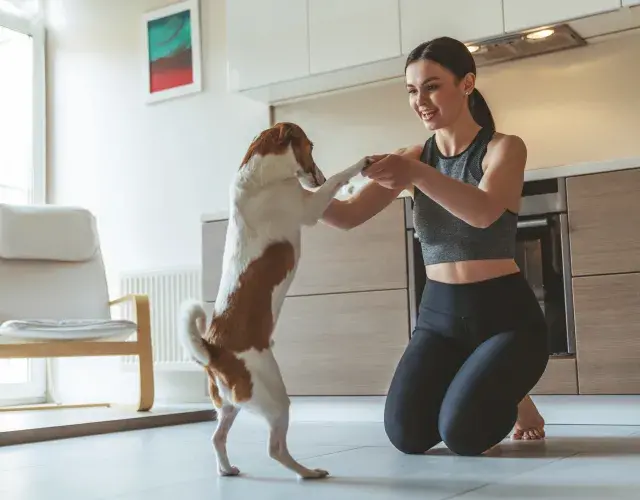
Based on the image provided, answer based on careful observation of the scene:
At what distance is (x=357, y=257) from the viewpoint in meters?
3.15

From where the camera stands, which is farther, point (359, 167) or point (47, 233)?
point (47, 233)

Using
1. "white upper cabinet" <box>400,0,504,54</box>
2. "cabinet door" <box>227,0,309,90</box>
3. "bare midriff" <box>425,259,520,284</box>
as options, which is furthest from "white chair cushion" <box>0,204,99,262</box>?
"bare midriff" <box>425,259,520,284</box>

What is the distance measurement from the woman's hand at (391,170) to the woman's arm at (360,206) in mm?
224

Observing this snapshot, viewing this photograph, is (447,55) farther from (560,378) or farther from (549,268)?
(560,378)

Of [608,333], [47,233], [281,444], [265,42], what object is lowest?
[281,444]

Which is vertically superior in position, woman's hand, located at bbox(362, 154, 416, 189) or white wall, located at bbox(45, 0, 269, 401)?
white wall, located at bbox(45, 0, 269, 401)

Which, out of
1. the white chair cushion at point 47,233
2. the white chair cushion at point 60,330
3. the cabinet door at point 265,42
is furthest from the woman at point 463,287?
the white chair cushion at point 47,233

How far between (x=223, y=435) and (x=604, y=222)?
1.61m

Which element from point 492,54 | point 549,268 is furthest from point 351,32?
point 549,268

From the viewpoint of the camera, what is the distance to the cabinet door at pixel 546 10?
293cm

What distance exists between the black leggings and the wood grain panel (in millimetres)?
675

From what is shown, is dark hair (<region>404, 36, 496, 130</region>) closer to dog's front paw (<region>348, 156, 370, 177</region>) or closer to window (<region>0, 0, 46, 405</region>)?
dog's front paw (<region>348, 156, 370, 177</region>)

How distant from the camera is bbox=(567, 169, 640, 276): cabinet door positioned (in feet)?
8.67

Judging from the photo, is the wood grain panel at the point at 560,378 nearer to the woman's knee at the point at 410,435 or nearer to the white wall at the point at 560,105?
the woman's knee at the point at 410,435
